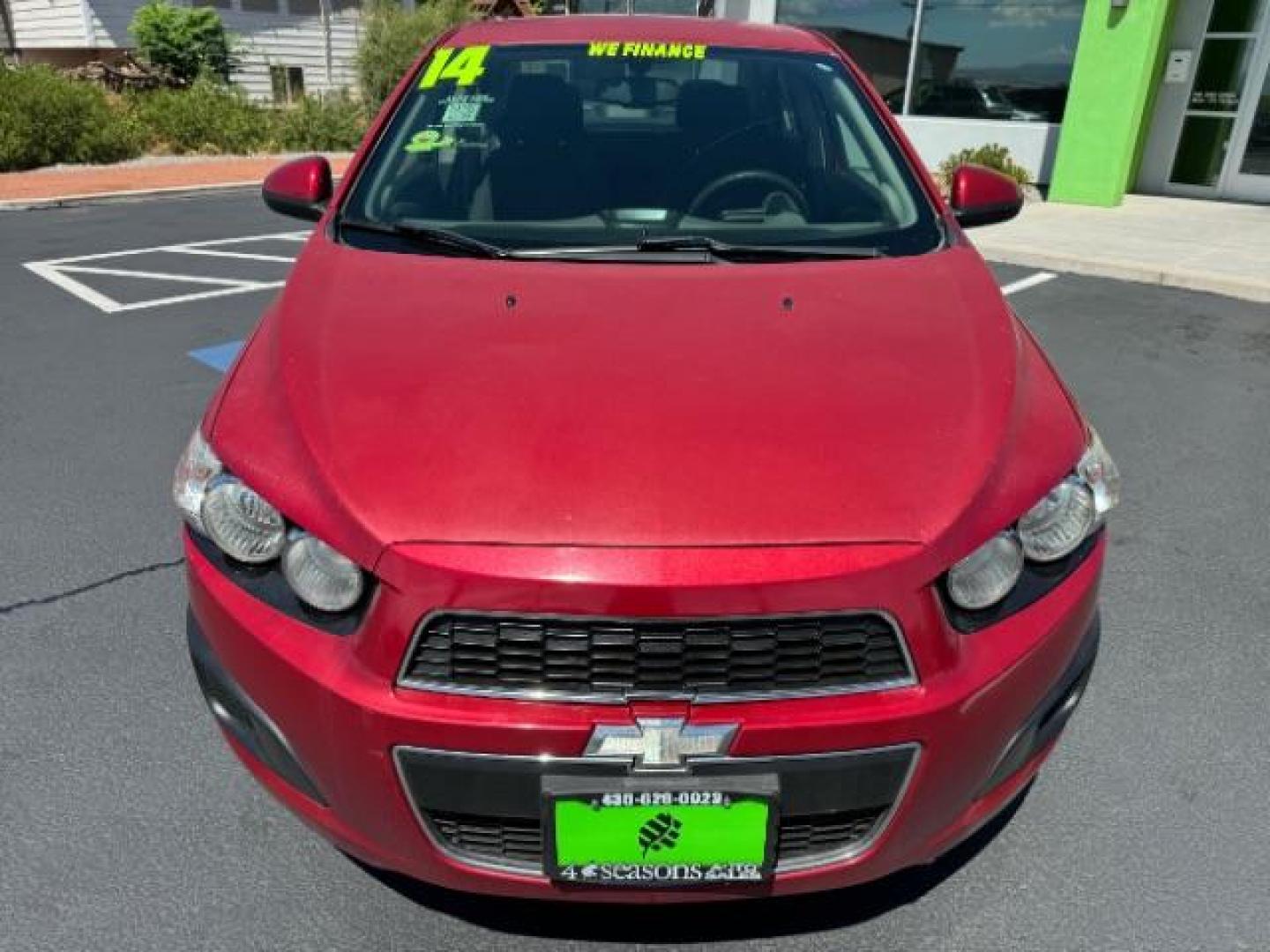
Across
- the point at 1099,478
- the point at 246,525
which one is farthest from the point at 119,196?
the point at 1099,478

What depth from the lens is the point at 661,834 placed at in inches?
59.7

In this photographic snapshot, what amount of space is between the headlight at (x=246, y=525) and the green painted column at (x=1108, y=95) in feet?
37.8

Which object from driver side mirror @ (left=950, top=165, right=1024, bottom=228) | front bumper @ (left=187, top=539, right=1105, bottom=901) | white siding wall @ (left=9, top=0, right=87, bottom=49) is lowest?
front bumper @ (left=187, top=539, right=1105, bottom=901)

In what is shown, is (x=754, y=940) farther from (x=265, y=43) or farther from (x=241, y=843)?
(x=265, y=43)

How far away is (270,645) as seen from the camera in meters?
1.59

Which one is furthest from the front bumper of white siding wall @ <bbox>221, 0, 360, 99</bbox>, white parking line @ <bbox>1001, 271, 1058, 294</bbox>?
white siding wall @ <bbox>221, 0, 360, 99</bbox>

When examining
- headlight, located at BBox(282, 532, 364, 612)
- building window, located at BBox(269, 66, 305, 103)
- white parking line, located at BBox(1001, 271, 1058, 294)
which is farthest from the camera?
building window, located at BBox(269, 66, 305, 103)

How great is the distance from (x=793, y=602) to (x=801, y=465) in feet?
0.85

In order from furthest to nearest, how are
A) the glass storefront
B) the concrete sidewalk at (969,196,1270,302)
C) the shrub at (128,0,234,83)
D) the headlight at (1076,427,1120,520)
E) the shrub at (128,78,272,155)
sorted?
the shrub at (128,0,234,83) → the shrub at (128,78,272,155) → the glass storefront → the concrete sidewalk at (969,196,1270,302) → the headlight at (1076,427,1120,520)

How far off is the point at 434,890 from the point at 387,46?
2067 centimetres

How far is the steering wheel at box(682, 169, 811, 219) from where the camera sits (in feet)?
8.46

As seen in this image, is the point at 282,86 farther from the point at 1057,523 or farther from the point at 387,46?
the point at 1057,523

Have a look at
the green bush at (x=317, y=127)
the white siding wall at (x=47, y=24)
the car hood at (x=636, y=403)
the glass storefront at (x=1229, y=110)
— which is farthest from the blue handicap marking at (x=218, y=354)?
the white siding wall at (x=47, y=24)

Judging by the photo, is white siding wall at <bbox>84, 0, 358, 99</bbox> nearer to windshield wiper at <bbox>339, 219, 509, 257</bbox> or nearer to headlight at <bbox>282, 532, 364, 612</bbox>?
windshield wiper at <bbox>339, 219, 509, 257</bbox>
